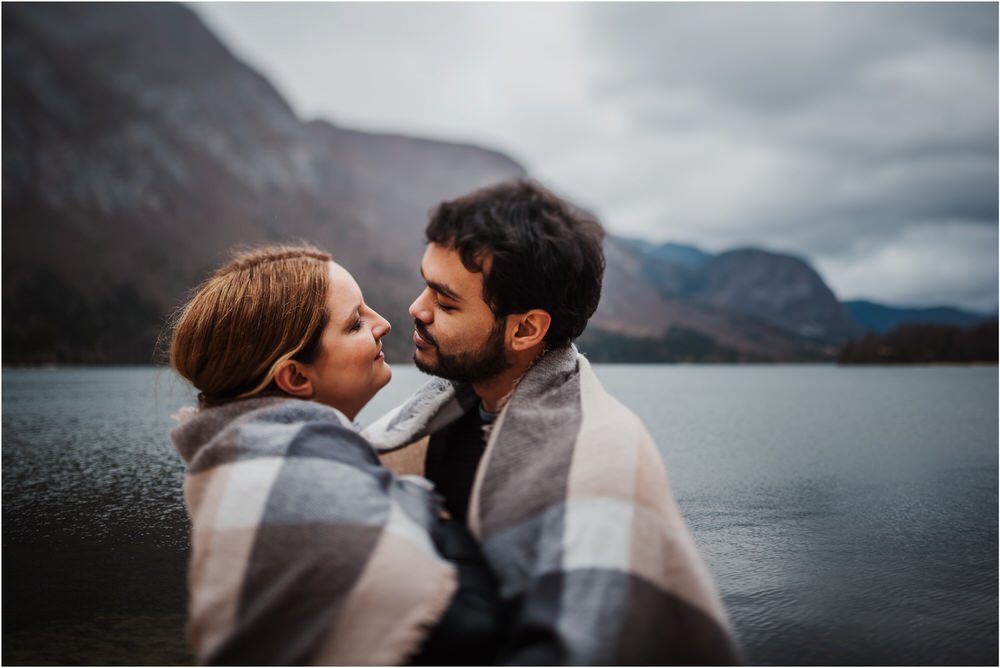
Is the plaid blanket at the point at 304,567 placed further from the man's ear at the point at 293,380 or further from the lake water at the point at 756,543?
the lake water at the point at 756,543

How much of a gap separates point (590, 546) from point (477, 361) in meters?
1.38

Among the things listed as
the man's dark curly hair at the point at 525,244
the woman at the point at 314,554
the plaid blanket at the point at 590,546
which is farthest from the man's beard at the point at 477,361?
the woman at the point at 314,554

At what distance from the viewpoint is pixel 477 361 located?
12.2 ft

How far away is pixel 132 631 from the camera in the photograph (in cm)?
908

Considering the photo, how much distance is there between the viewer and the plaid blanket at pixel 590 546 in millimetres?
2463

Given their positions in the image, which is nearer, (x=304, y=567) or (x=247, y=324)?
(x=304, y=567)

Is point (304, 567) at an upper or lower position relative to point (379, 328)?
lower

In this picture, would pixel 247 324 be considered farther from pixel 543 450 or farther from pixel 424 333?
pixel 543 450

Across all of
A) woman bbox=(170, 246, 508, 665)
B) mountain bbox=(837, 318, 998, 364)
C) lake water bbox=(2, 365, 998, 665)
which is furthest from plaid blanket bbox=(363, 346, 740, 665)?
mountain bbox=(837, 318, 998, 364)

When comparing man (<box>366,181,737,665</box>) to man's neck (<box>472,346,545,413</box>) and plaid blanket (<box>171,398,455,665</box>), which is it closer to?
man's neck (<box>472,346,545,413</box>)

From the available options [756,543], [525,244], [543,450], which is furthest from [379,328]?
[756,543]

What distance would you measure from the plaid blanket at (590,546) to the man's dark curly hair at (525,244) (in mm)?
681

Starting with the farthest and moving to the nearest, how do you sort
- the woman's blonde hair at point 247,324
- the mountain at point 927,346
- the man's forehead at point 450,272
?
the mountain at point 927,346, the man's forehead at point 450,272, the woman's blonde hair at point 247,324

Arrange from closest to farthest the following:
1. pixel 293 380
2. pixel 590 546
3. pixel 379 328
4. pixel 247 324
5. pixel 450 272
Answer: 1. pixel 590 546
2. pixel 247 324
3. pixel 293 380
4. pixel 450 272
5. pixel 379 328
